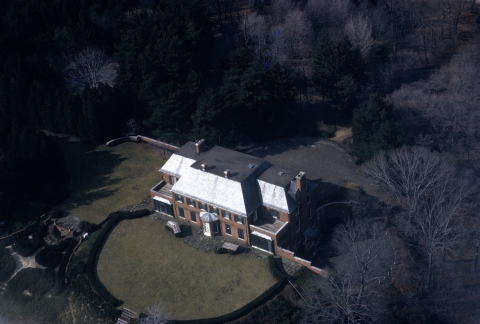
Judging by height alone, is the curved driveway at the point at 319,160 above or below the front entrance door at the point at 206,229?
below

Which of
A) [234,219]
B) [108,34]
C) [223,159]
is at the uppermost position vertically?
[108,34]

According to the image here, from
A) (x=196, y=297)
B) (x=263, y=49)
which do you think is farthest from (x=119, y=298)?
(x=263, y=49)

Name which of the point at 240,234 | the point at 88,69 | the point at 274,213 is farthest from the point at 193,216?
the point at 88,69

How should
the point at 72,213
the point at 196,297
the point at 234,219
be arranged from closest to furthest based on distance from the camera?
the point at 196,297 → the point at 234,219 → the point at 72,213

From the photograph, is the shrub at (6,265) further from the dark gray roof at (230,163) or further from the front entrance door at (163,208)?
the dark gray roof at (230,163)

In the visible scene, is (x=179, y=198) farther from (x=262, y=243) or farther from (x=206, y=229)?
(x=262, y=243)

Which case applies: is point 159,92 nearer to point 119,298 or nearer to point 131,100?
point 131,100

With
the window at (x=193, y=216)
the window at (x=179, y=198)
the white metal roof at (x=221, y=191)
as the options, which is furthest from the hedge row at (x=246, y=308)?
the window at (x=179, y=198)
